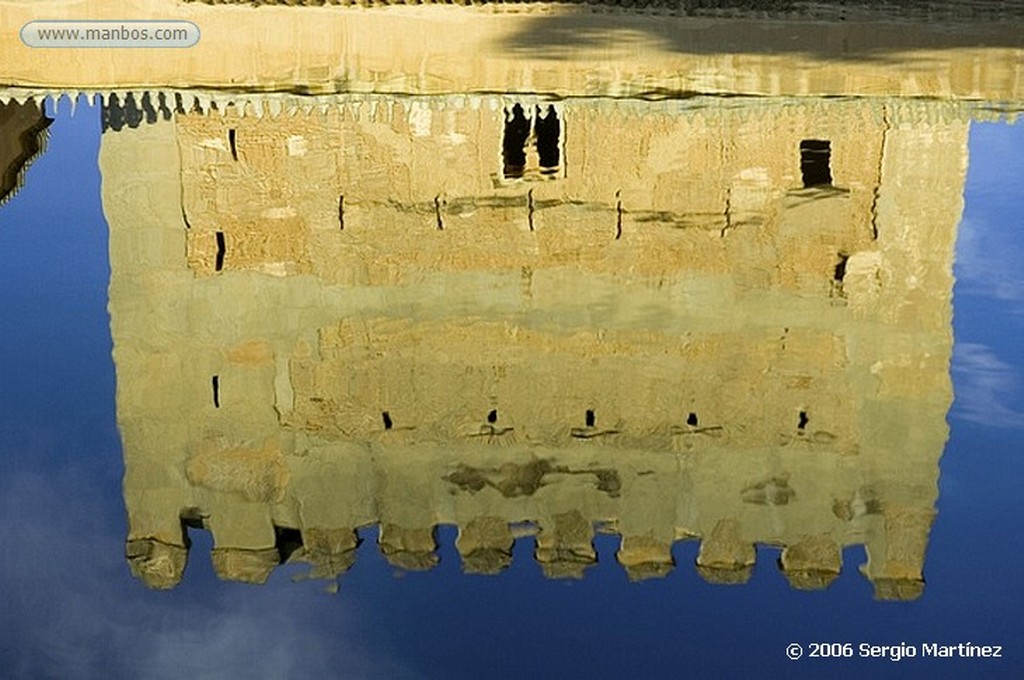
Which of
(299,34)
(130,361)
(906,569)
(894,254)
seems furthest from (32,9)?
(906,569)

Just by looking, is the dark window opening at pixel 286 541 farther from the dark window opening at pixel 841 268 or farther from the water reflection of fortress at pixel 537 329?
the dark window opening at pixel 841 268

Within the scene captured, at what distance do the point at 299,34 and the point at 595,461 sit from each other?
5.57 meters

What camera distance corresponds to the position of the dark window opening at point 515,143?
35.3 ft

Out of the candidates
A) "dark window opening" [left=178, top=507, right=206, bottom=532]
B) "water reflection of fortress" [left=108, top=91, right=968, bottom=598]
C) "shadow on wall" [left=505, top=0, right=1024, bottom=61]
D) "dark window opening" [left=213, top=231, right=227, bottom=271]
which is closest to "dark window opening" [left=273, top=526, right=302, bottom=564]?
"water reflection of fortress" [left=108, top=91, right=968, bottom=598]

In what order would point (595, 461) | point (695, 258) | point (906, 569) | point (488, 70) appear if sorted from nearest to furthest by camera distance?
point (906, 569) < point (595, 461) < point (695, 258) < point (488, 70)

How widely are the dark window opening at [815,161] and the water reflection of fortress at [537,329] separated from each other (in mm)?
37

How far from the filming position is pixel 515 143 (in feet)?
36.0

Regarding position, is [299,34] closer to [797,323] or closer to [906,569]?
[797,323]

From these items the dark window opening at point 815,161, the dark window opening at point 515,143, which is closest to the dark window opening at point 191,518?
the dark window opening at point 515,143

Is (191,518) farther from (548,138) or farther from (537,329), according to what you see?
(548,138)

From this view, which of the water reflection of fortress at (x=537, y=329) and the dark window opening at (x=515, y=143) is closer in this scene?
the water reflection of fortress at (x=537, y=329)

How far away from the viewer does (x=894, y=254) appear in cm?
986

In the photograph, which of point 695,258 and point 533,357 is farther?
point 695,258

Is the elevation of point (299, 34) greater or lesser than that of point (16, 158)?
greater
